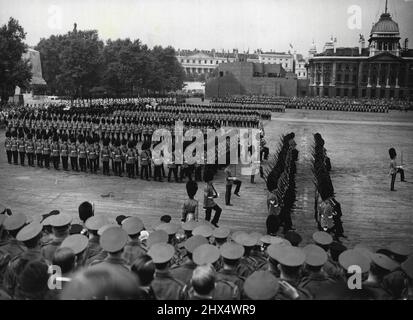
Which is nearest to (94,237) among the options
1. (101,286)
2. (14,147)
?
(101,286)

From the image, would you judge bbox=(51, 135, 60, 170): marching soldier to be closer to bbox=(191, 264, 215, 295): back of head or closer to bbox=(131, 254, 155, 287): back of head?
bbox=(131, 254, 155, 287): back of head

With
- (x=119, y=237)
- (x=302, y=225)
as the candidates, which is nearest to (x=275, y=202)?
(x=302, y=225)

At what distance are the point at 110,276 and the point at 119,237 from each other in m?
1.47

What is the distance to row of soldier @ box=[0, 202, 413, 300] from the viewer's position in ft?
11.6

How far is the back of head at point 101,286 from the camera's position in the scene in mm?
3090

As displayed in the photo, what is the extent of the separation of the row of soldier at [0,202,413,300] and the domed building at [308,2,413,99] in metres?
75.7

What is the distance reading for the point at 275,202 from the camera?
845 cm

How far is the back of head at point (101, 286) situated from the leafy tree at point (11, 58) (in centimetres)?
3163

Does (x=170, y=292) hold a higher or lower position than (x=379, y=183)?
higher

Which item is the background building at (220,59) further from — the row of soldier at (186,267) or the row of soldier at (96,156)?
the row of soldier at (186,267)

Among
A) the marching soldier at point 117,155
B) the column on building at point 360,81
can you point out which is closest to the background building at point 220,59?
the column on building at point 360,81

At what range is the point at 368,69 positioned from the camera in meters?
79.7

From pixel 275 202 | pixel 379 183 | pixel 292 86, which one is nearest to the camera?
pixel 275 202

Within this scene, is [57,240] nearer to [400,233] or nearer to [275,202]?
[275,202]
